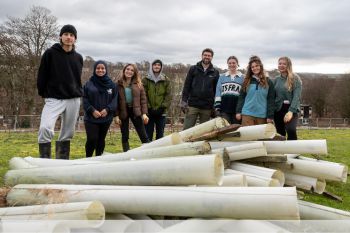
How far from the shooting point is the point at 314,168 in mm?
4582

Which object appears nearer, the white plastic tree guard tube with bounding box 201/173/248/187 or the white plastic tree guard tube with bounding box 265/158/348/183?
the white plastic tree guard tube with bounding box 201/173/248/187

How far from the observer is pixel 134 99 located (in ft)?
23.7

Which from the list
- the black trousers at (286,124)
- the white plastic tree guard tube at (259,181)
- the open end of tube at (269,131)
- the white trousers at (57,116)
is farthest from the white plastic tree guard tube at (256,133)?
the black trousers at (286,124)

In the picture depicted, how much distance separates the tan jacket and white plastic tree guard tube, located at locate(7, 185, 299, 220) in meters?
4.25

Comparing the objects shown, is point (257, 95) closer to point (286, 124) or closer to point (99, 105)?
point (286, 124)

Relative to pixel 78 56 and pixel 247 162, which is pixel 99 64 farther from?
pixel 247 162

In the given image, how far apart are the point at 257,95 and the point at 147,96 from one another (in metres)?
2.14

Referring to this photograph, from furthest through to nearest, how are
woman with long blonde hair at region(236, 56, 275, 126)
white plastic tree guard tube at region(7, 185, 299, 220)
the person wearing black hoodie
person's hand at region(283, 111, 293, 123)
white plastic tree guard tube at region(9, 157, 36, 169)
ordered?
person's hand at region(283, 111, 293, 123), woman with long blonde hair at region(236, 56, 275, 126), the person wearing black hoodie, white plastic tree guard tube at region(9, 157, 36, 169), white plastic tree guard tube at region(7, 185, 299, 220)

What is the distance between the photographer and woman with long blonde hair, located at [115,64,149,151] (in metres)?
7.23

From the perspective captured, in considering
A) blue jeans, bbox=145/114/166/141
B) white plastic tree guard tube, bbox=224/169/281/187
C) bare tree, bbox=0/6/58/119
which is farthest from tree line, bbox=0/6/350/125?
white plastic tree guard tube, bbox=224/169/281/187

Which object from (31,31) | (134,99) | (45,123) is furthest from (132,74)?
(31,31)

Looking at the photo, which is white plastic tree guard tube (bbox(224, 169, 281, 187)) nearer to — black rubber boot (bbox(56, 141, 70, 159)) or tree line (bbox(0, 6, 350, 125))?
black rubber boot (bbox(56, 141, 70, 159))

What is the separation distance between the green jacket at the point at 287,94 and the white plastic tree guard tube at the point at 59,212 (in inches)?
198

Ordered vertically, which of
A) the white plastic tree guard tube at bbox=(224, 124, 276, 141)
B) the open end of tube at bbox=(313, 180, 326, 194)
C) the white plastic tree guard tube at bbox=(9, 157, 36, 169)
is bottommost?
the open end of tube at bbox=(313, 180, 326, 194)
